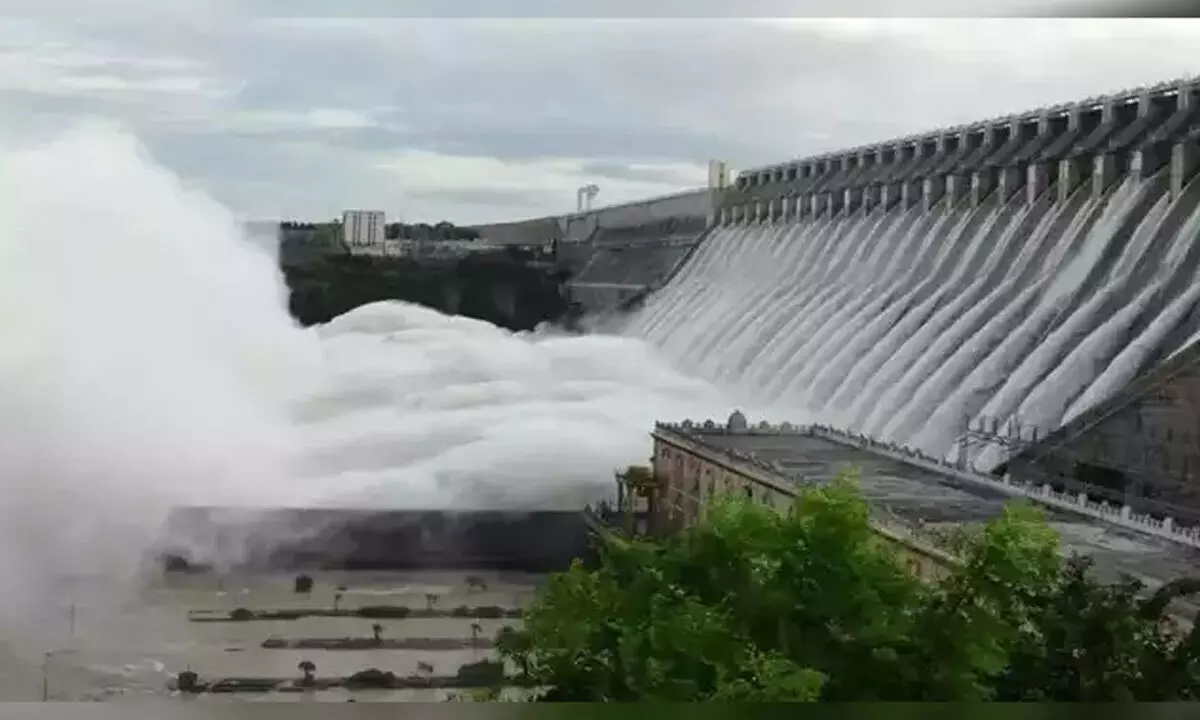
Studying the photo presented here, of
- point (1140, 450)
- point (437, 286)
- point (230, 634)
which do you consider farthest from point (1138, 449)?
point (230, 634)

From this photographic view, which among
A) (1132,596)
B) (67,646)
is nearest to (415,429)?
(67,646)

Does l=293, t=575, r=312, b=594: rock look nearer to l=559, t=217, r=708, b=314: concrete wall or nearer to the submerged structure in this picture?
the submerged structure

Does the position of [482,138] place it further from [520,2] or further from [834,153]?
[834,153]

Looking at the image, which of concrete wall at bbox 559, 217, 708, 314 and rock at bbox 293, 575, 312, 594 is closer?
rock at bbox 293, 575, 312, 594

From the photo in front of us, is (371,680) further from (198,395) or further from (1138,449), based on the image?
(1138,449)

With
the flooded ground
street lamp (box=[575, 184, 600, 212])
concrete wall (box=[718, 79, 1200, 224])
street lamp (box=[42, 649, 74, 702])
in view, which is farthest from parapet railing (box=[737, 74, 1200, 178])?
street lamp (box=[42, 649, 74, 702])

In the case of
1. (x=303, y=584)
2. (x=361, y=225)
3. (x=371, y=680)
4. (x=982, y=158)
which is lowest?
(x=371, y=680)

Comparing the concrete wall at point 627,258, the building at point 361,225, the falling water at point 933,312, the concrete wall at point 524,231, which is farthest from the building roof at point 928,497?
the building at point 361,225

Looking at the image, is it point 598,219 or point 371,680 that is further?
point 598,219
